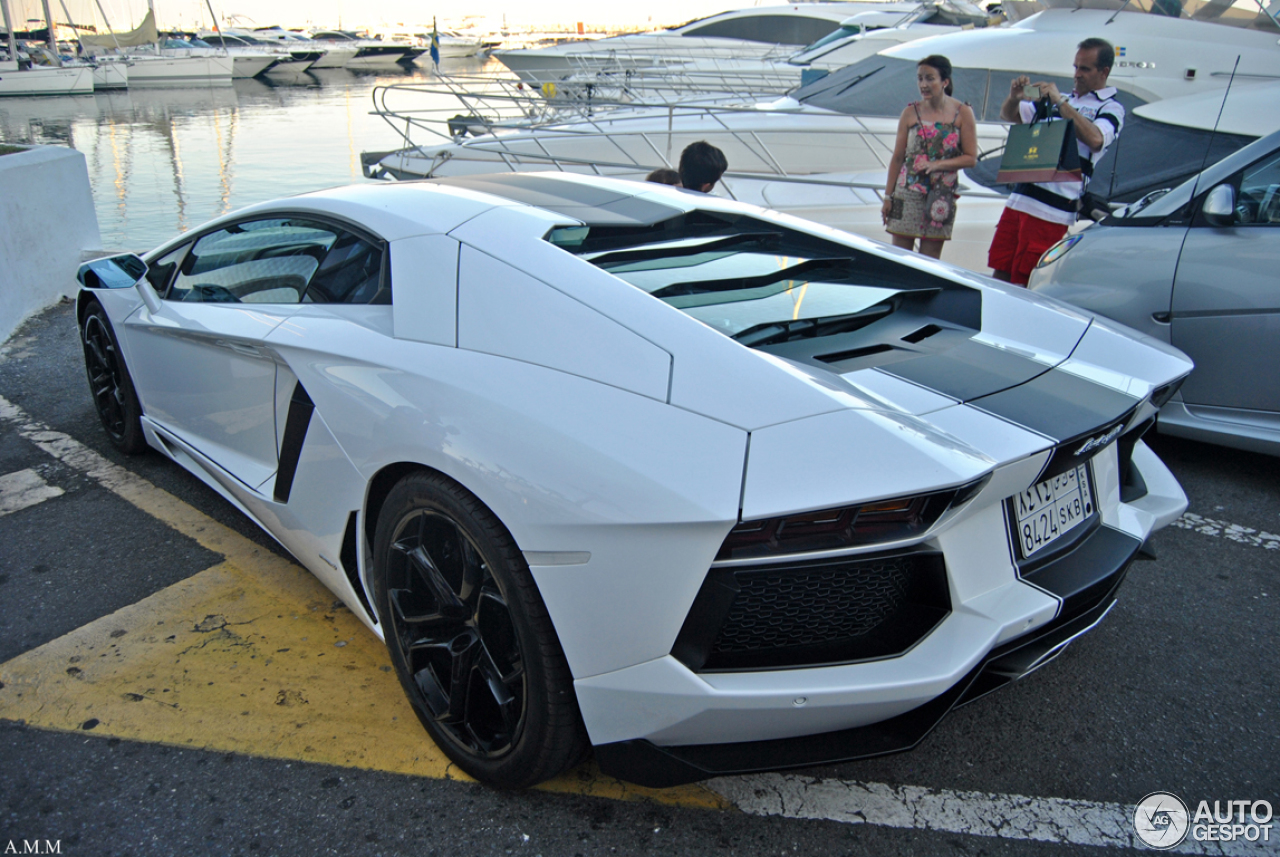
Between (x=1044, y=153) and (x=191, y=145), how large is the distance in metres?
18.1

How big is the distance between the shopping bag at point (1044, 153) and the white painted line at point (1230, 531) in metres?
2.29

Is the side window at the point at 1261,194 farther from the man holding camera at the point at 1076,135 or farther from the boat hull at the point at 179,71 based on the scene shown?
the boat hull at the point at 179,71

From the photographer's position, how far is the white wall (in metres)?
5.80

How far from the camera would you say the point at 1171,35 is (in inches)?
301

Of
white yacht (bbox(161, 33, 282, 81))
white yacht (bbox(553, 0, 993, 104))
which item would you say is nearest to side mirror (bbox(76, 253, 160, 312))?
white yacht (bbox(553, 0, 993, 104))

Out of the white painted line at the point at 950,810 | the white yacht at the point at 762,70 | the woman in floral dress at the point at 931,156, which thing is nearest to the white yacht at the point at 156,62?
the white yacht at the point at 762,70

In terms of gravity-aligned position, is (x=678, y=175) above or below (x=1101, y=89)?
below

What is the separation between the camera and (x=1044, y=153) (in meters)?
4.84

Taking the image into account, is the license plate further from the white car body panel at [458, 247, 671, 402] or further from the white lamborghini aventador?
the white car body panel at [458, 247, 671, 402]

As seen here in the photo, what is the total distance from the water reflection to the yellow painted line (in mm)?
7450

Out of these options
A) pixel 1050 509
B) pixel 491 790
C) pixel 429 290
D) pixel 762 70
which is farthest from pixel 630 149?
pixel 762 70

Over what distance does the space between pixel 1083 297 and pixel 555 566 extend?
133 inches

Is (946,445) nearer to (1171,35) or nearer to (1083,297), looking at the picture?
(1083,297)

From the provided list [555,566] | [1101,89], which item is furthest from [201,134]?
[555,566]
